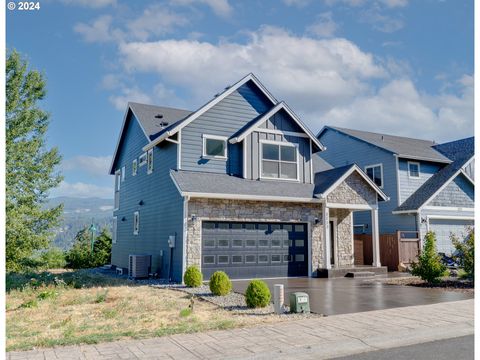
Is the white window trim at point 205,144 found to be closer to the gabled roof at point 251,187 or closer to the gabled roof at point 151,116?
the gabled roof at point 251,187

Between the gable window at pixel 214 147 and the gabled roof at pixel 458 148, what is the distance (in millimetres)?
16339

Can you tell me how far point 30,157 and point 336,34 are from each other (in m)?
14.2

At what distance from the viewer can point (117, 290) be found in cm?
1355

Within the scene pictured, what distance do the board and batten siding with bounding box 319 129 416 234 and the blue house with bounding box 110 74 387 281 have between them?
4996 mm

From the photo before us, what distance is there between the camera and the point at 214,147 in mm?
17484

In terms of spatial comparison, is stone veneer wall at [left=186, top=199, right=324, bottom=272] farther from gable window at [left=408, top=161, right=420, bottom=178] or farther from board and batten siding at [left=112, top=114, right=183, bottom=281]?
gable window at [left=408, top=161, right=420, bottom=178]

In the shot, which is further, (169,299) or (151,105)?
(151,105)

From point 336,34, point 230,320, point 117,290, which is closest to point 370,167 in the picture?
point 336,34

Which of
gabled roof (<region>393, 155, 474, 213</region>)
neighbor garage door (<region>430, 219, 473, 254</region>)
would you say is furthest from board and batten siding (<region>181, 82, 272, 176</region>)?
neighbor garage door (<region>430, 219, 473, 254</region>)

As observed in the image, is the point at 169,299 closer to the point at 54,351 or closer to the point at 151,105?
the point at 54,351

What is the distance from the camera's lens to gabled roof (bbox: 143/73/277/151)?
16545mm

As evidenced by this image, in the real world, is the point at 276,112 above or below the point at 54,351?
above

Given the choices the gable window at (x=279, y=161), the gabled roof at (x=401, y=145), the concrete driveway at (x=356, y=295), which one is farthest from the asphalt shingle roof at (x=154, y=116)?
the gabled roof at (x=401, y=145)

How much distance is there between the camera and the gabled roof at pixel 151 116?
→ 1991 centimetres
